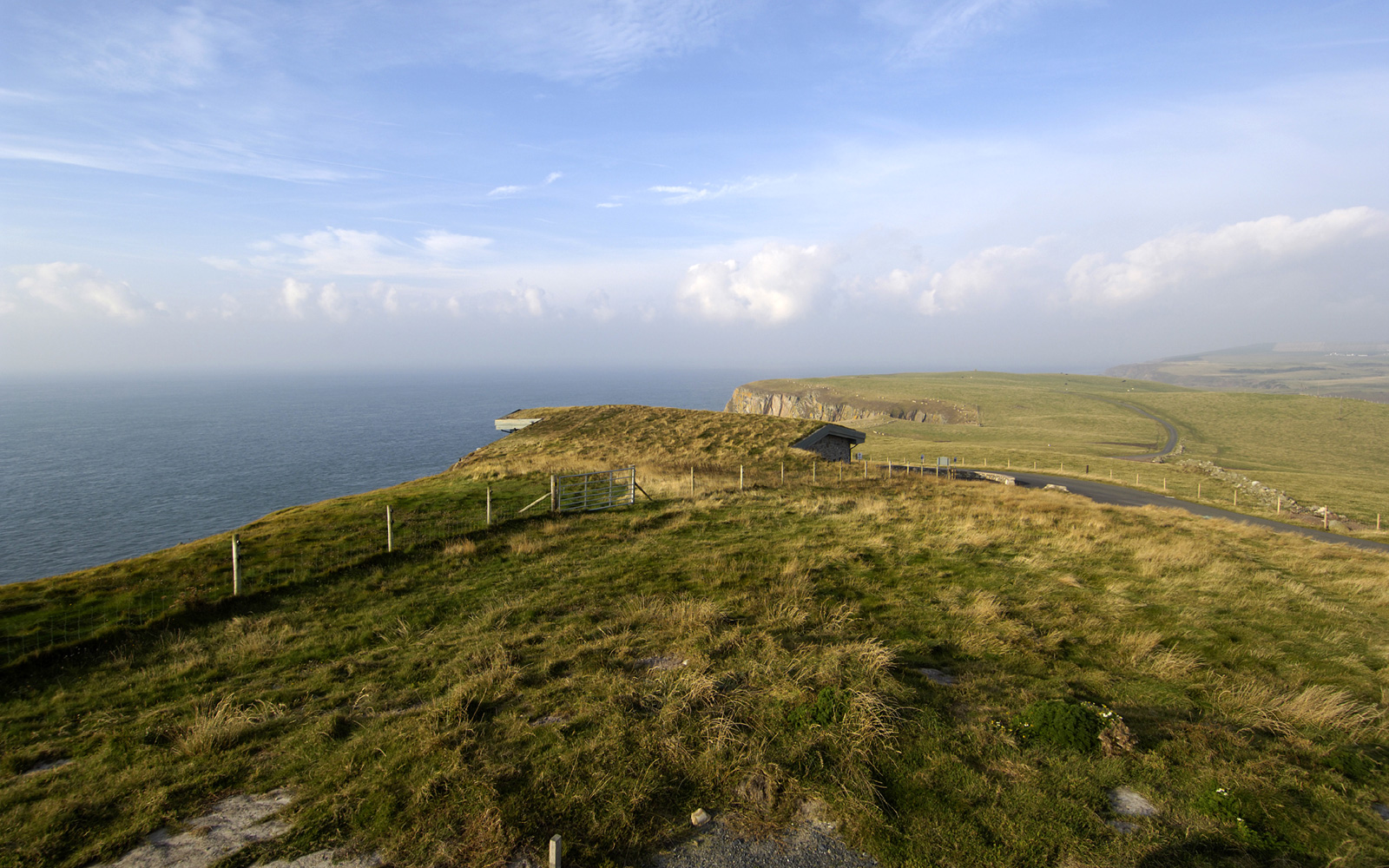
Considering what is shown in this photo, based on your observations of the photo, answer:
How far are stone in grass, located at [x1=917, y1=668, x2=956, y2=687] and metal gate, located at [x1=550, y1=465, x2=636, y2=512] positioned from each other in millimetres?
14072

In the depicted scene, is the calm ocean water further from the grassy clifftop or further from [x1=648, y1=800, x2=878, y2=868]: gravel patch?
[x1=648, y1=800, x2=878, y2=868]: gravel patch

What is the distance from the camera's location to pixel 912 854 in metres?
5.34

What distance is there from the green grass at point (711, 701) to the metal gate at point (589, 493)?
5.26 meters

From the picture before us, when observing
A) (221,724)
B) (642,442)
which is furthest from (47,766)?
(642,442)

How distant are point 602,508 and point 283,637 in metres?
11.9

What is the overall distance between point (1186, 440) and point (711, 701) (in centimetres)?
10576

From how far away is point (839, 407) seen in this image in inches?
5684

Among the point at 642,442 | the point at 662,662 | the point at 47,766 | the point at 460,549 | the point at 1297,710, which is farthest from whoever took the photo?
the point at 642,442

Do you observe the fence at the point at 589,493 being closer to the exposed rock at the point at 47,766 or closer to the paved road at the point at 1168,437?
the exposed rock at the point at 47,766

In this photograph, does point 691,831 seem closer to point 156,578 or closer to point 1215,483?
point 156,578

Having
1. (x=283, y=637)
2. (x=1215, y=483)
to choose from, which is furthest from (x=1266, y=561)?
(x=1215, y=483)

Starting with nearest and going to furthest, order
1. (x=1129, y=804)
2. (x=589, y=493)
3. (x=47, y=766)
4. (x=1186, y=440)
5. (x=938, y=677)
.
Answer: (x=1129, y=804) < (x=47, y=766) < (x=938, y=677) < (x=589, y=493) < (x=1186, y=440)

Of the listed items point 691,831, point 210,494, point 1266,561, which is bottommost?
point 210,494

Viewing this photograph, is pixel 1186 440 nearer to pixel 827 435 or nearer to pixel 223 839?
Result: pixel 827 435
